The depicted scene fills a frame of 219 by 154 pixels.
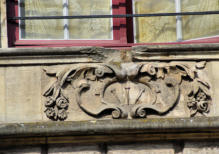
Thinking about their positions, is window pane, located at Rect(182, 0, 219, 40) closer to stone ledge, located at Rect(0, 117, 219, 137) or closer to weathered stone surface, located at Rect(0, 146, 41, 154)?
stone ledge, located at Rect(0, 117, 219, 137)

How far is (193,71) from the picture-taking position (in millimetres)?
6727

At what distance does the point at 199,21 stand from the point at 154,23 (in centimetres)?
46

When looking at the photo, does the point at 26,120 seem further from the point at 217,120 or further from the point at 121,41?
the point at 217,120

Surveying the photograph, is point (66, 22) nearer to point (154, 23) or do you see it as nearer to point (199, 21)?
point (154, 23)

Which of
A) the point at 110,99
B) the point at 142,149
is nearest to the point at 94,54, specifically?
the point at 110,99

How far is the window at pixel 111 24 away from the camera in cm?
701

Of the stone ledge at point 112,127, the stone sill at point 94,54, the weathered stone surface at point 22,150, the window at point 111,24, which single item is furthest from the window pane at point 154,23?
the weathered stone surface at point 22,150

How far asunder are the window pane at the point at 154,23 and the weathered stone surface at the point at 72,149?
1324mm

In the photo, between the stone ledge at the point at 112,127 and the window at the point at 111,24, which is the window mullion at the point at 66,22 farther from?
the stone ledge at the point at 112,127

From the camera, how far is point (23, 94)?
6570mm

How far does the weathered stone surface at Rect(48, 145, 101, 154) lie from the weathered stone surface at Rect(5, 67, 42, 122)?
31 centimetres

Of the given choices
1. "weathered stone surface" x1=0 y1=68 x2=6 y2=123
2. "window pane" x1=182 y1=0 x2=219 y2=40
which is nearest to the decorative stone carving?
"weathered stone surface" x1=0 y1=68 x2=6 y2=123

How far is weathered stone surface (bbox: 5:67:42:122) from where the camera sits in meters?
6.53

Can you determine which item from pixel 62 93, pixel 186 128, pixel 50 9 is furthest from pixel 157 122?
pixel 50 9
